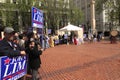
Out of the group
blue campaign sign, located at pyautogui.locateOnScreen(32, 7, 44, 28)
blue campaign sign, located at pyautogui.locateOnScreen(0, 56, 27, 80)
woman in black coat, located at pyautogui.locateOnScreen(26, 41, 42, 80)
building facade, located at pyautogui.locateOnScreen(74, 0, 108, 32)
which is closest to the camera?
blue campaign sign, located at pyautogui.locateOnScreen(0, 56, 27, 80)

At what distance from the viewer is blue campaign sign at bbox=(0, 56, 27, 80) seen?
17.1 feet

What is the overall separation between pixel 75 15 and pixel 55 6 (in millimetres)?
5106

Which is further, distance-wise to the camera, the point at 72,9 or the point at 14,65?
the point at 72,9

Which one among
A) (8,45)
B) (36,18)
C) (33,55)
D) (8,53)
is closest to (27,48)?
(33,55)

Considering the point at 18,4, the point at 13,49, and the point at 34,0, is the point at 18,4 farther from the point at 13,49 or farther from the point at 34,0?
the point at 13,49

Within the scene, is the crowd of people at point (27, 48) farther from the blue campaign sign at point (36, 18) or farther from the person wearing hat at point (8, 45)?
the blue campaign sign at point (36, 18)

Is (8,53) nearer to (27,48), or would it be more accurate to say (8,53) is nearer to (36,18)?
(27,48)

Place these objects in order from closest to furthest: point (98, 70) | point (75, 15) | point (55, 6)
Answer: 1. point (98, 70)
2. point (55, 6)
3. point (75, 15)

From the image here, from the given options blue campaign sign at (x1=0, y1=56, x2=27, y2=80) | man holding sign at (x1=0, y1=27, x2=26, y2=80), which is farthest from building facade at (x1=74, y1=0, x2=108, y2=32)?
man holding sign at (x1=0, y1=27, x2=26, y2=80)

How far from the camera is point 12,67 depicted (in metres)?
5.52

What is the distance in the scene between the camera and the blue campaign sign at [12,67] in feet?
17.1

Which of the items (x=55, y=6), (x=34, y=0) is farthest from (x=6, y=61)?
(x=55, y=6)

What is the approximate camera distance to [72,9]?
168ft

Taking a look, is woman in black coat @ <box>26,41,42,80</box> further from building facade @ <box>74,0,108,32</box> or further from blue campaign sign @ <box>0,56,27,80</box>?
building facade @ <box>74,0,108,32</box>
